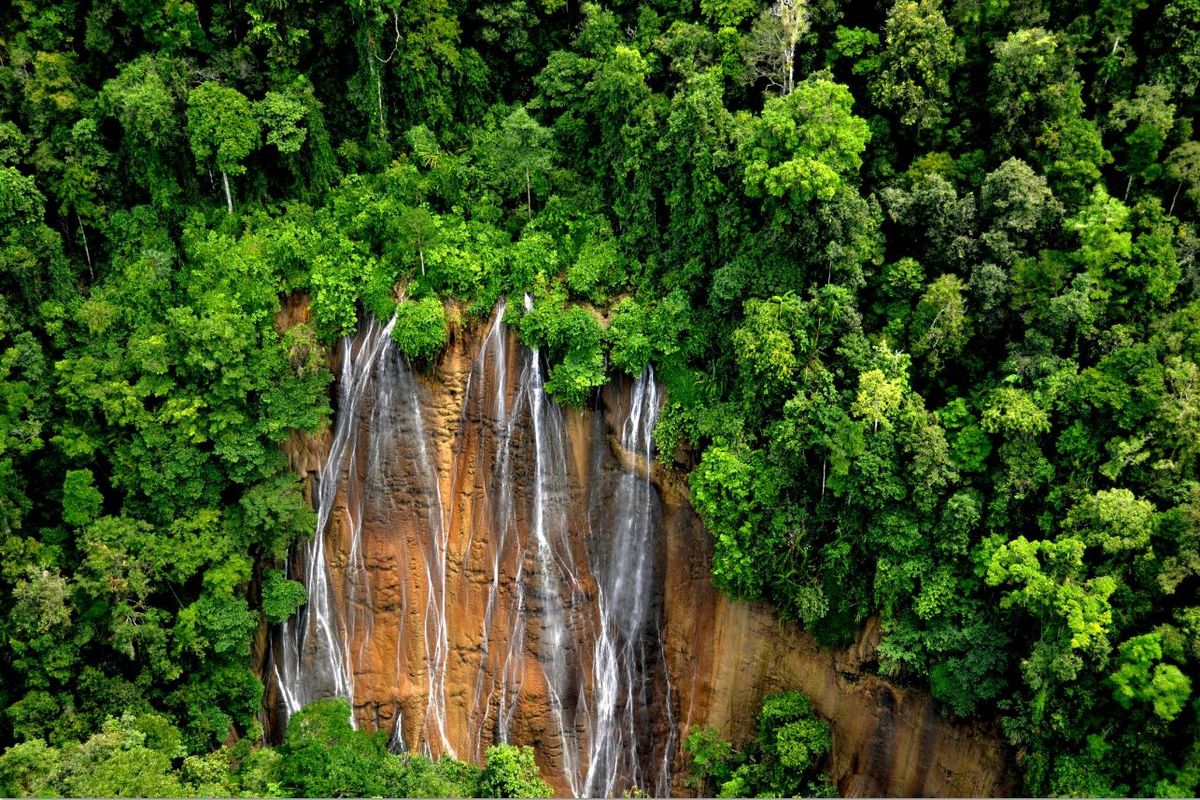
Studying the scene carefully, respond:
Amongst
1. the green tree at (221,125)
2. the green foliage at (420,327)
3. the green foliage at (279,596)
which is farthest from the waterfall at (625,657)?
the green tree at (221,125)

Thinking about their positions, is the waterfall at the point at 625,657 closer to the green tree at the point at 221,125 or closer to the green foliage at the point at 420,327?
the green foliage at the point at 420,327

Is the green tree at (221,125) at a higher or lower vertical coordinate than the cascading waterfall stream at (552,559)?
higher

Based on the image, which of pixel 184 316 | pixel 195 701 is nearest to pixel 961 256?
pixel 184 316

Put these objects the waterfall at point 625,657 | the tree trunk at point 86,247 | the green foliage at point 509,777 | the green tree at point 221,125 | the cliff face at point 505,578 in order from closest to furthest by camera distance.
Result: the green foliage at point 509,777, the cliff face at point 505,578, the waterfall at point 625,657, the green tree at point 221,125, the tree trunk at point 86,247

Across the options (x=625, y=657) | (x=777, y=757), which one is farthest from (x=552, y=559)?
(x=777, y=757)

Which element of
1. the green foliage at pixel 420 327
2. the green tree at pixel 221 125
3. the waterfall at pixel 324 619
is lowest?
the waterfall at pixel 324 619

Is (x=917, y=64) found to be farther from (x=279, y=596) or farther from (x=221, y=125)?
(x=279, y=596)
